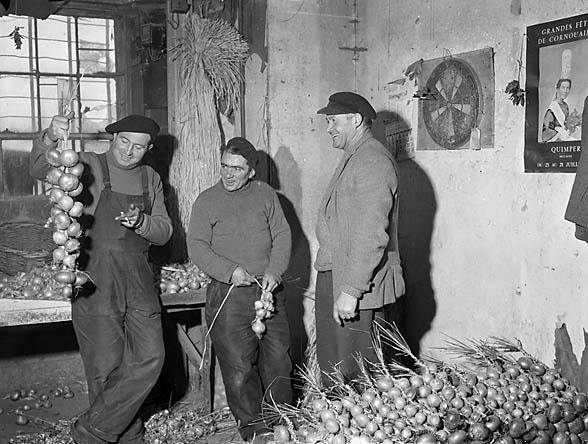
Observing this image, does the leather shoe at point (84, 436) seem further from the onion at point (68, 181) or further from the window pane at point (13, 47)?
the window pane at point (13, 47)

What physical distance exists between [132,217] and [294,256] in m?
1.60

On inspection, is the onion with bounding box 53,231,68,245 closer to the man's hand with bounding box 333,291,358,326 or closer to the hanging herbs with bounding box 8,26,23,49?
the man's hand with bounding box 333,291,358,326

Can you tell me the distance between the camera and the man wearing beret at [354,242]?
132 inches

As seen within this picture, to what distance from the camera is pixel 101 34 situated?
16.8 ft

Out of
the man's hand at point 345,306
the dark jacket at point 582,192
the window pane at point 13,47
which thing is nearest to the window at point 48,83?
the window pane at point 13,47

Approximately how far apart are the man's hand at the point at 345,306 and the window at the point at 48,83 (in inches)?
95.0

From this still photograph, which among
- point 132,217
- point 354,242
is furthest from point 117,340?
point 354,242

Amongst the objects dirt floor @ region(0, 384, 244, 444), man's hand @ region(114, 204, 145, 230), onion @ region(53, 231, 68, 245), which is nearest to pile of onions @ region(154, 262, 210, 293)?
man's hand @ region(114, 204, 145, 230)

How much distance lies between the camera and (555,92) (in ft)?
11.9

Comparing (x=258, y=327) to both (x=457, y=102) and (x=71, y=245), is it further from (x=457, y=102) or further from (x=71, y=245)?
(x=457, y=102)

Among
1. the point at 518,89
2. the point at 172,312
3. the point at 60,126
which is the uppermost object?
the point at 518,89

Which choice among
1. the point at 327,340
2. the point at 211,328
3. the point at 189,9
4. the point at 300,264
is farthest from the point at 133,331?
the point at 189,9

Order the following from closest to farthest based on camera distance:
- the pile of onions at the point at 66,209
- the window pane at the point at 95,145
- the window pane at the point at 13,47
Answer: the pile of onions at the point at 66,209 < the window pane at the point at 13,47 < the window pane at the point at 95,145

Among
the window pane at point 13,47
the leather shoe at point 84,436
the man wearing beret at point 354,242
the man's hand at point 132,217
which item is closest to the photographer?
the man wearing beret at point 354,242
